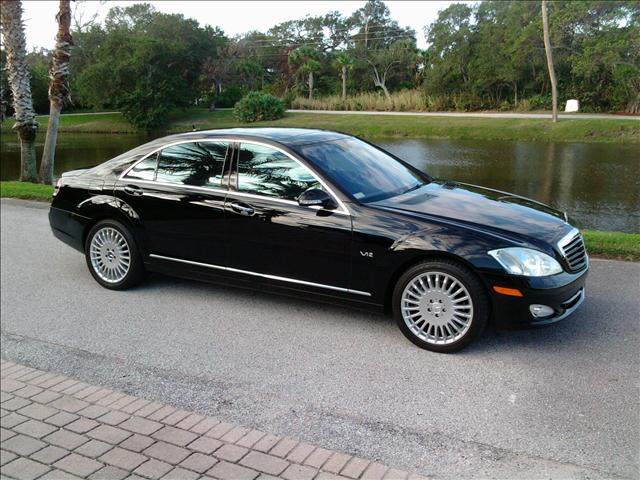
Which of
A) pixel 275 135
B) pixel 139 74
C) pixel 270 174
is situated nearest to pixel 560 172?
pixel 275 135

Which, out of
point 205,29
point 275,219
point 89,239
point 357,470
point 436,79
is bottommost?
point 357,470

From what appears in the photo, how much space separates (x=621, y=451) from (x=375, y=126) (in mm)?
29548

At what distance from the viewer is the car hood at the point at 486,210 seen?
464 centimetres

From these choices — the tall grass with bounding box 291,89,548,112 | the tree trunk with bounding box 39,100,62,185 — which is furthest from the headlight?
the tall grass with bounding box 291,89,548,112

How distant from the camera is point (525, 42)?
2072cm

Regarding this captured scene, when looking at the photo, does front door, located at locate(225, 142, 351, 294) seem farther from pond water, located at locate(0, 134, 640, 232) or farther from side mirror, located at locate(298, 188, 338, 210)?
pond water, located at locate(0, 134, 640, 232)

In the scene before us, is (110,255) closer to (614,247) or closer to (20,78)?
(614,247)

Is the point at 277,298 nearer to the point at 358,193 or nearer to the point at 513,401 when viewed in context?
the point at 358,193

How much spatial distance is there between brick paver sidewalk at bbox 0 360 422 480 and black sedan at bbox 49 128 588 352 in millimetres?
1680

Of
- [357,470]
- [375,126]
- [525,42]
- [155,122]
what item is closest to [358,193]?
[357,470]

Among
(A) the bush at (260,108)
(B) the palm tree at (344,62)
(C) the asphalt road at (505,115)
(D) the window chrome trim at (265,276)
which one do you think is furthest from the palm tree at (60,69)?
(A) the bush at (260,108)

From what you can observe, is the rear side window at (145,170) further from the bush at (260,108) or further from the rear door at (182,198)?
the bush at (260,108)

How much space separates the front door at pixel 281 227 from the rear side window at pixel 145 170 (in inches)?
41.3

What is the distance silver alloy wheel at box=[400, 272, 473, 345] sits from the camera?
4.52 m
